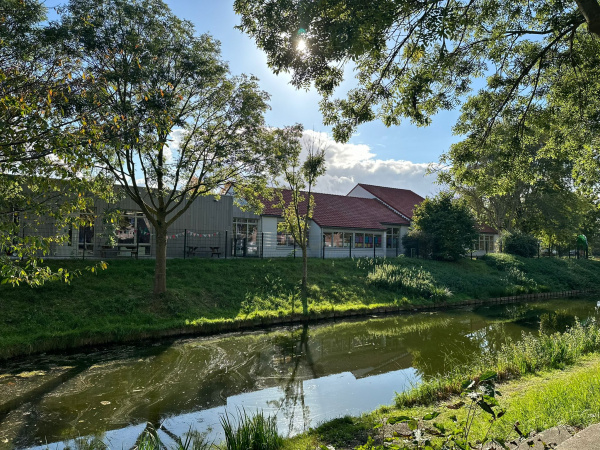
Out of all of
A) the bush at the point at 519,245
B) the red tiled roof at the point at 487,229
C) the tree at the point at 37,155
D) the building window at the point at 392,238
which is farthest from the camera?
the red tiled roof at the point at 487,229

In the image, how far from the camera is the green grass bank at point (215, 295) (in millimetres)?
11109

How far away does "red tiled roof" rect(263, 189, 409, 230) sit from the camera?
27.5 meters

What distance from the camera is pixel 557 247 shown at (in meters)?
46.7

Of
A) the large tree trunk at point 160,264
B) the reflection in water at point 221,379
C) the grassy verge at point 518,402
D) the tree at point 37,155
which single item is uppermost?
the tree at point 37,155

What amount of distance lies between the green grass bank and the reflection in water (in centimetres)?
98

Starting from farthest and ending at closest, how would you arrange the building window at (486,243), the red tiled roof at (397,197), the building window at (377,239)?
the building window at (486,243) < the red tiled roof at (397,197) < the building window at (377,239)

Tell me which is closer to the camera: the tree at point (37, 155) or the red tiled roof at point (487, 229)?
the tree at point (37, 155)

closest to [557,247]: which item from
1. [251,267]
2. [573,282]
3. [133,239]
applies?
[573,282]

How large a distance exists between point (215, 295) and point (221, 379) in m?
7.24

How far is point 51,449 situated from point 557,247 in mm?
52851

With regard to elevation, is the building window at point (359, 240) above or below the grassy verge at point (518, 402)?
above

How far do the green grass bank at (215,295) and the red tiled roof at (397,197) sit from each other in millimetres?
9725

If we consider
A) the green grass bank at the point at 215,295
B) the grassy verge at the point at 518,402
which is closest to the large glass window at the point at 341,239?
the green grass bank at the point at 215,295

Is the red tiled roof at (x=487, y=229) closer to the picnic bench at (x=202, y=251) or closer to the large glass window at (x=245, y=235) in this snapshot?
the large glass window at (x=245, y=235)
